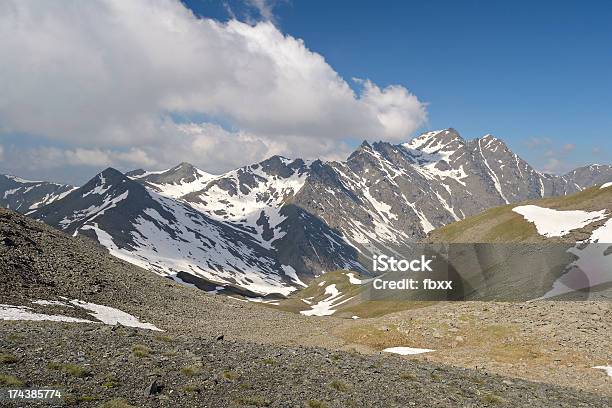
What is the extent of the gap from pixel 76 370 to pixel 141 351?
4199 mm

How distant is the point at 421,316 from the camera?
4759cm

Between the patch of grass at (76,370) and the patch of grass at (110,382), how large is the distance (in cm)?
91

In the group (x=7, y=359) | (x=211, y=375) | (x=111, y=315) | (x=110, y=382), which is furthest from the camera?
(x=111, y=315)

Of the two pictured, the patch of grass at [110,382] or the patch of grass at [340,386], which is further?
the patch of grass at [340,386]

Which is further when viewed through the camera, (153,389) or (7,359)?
(7,359)

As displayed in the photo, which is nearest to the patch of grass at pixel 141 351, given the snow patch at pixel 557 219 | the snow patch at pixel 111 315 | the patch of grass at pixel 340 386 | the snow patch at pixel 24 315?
the patch of grass at pixel 340 386

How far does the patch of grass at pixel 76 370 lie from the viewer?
55.3 ft

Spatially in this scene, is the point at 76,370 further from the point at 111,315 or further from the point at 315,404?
the point at 111,315

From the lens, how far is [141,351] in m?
21.0

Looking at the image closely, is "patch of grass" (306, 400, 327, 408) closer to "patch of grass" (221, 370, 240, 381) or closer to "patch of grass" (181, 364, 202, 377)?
"patch of grass" (221, 370, 240, 381)

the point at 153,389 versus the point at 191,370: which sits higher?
the point at 191,370

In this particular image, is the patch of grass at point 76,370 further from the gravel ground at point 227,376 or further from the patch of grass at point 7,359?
the patch of grass at point 7,359

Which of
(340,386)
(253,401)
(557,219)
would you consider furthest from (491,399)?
(557,219)

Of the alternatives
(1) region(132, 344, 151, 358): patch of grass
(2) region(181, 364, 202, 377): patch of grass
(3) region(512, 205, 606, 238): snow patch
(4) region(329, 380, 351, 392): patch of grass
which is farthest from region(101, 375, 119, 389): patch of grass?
(3) region(512, 205, 606, 238): snow patch
